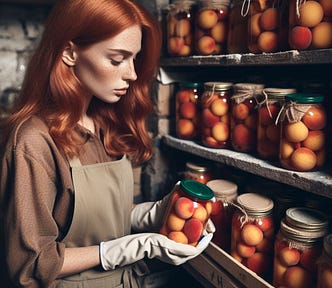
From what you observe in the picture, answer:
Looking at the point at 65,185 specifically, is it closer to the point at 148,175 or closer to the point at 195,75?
the point at 148,175

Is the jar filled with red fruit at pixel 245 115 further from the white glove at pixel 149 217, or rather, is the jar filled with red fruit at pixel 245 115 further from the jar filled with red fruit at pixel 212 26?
the white glove at pixel 149 217

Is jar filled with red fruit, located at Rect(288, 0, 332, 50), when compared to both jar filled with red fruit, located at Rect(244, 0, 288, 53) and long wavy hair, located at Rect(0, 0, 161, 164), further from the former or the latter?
long wavy hair, located at Rect(0, 0, 161, 164)

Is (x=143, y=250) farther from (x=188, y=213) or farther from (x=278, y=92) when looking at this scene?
(x=278, y=92)

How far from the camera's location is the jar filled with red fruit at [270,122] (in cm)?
102

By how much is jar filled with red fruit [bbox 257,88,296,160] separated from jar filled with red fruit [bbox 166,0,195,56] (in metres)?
0.37

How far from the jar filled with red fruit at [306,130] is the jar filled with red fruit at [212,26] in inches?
14.5

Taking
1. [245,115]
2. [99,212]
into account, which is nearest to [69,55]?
[99,212]

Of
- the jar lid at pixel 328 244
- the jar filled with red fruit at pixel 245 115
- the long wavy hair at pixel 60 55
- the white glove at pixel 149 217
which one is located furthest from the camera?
the white glove at pixel 149 217

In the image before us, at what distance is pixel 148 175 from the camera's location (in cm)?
152

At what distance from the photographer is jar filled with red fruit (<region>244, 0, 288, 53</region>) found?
0.99 metres

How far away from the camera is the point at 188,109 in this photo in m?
1.32

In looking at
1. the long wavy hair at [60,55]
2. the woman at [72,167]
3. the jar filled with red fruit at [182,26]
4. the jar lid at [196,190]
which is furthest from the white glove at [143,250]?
the jar filled with red fruit at [182,26]

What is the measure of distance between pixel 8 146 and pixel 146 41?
499 mm

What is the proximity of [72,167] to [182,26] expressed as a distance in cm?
63
